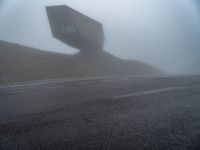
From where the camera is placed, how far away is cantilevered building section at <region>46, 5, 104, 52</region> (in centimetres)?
5069

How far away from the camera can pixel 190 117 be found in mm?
4398

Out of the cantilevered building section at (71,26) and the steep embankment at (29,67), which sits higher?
the cantilevered building section at (71,26)

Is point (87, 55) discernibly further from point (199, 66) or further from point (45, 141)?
point (199, 66)

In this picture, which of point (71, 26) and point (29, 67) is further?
point (71, 26)

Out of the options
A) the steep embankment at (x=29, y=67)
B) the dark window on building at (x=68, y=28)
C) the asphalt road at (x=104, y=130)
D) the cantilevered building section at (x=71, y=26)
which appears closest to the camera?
the asphalt road at (x=104, y=130)

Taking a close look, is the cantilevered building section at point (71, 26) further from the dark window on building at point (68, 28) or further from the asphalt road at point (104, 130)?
the asphalt road at point (104, 130)

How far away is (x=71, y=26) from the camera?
52.3 m

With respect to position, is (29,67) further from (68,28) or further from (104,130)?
(104,130)

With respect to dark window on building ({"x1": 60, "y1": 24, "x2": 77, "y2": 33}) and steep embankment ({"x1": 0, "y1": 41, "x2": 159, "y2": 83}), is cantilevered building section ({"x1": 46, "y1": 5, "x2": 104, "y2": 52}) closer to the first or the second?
dark window on building ({"x1": 60, "y1": 24, "x2": 77, "y2": 33})

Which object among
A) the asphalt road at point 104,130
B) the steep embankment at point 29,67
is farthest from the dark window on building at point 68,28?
the asphalt road at point 104,130

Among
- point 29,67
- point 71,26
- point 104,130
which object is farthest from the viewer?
point 71,26

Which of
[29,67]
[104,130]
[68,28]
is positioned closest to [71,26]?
[68,28]

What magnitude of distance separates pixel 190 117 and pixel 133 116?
0.87 meters

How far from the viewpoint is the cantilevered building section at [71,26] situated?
50.7 meters
